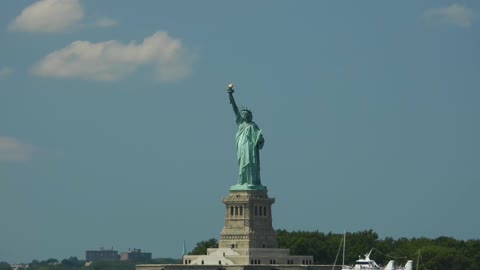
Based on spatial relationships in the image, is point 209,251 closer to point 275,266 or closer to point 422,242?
point 275,266

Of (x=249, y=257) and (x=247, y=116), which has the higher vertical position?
(x=247, y=116)

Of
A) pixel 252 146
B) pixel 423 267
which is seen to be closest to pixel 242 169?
pixel 252 146

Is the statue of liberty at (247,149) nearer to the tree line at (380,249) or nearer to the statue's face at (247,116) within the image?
the statue's face at (247,116)

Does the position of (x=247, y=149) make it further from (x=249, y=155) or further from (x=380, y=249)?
(x=380, y=249)

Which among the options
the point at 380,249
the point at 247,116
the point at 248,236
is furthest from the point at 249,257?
the point at 380,249

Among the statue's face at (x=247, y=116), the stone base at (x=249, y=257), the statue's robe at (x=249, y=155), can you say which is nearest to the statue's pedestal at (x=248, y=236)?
the stone base at (x=249, y=257)

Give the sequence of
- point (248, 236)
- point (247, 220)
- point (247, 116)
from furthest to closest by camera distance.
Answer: point (247, 116) < point (247, 220) < point (248, 236)

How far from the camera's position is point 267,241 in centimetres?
11856

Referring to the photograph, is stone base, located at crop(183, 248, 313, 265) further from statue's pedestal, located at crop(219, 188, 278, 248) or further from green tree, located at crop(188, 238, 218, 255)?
green tree, located at crop(188, 238, 218, 255)

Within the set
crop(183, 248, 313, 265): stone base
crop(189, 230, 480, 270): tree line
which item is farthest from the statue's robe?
crop(189, 230, 480, 270): tree line

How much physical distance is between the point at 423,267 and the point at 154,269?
22492mm

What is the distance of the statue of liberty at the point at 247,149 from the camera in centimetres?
11919

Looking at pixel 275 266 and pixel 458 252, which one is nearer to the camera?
pixel 275 266

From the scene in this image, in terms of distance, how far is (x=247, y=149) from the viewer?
392ft
